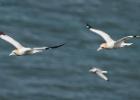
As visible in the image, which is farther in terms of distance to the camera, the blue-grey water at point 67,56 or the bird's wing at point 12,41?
the blue-grey water at point 67,56

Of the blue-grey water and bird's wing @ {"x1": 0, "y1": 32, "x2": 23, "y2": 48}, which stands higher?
the blue-grey water

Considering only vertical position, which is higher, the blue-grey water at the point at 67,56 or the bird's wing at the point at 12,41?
the blue-grey water at the point at 67,56

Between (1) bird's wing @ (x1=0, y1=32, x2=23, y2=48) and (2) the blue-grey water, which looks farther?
(2) the blue-grey water

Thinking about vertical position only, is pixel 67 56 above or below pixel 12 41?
above

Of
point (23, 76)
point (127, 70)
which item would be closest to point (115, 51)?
point (127, 70)

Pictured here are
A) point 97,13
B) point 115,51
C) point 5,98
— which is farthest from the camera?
point 97,13

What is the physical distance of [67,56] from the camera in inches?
3789

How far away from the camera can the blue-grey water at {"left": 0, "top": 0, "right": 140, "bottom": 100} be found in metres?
92.7

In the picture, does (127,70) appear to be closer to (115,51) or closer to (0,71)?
(115,51)

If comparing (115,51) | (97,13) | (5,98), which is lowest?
(5,98)

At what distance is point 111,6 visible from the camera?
107 meters

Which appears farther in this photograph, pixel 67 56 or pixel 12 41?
pixel 67 56

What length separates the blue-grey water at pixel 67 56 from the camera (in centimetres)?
9269

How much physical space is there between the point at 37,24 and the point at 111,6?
33.3ft
